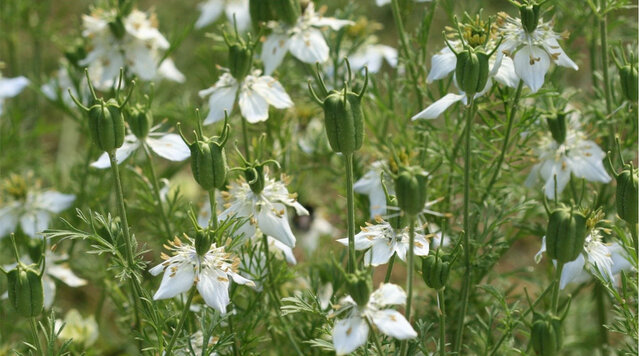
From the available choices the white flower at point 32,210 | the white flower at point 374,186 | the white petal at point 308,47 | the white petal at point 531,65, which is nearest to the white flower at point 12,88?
the white flower at point 32,210

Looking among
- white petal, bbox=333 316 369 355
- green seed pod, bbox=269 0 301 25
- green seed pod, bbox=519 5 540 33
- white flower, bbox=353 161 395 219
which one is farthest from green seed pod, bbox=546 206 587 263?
green seed pod, bbox=269 0 301 25

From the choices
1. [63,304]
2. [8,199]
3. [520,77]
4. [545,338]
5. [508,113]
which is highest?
[520,77]

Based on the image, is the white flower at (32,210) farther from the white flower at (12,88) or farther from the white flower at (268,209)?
the white flower at (268,209)

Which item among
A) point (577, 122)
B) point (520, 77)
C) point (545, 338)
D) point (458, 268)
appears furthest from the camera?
point (577, 122)

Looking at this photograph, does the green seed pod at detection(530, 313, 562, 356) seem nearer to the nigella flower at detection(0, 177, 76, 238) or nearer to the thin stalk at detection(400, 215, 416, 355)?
the thin stalk at detection(400, 215, 416, 355)

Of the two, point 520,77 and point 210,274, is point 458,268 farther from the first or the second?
point 210,274

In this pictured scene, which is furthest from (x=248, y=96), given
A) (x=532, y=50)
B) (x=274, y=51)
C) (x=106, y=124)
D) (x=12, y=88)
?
(x=12, y=88)

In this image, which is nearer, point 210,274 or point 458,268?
point 210,274

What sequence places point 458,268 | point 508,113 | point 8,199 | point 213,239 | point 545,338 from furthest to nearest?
point 8,199 → point 458,268 → point 508,113 → point 213,239 → point 545,338

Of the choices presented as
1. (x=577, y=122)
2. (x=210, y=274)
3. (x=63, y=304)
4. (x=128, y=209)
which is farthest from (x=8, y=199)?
(x=577, y=122)
